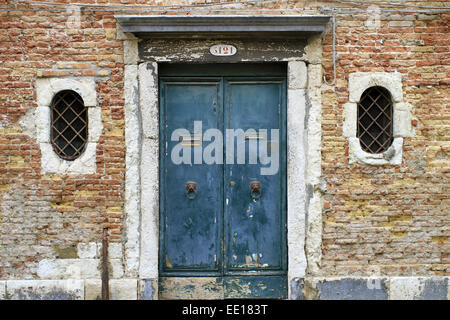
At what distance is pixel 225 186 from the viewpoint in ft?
16.2

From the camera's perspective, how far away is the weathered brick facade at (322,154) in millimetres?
4723

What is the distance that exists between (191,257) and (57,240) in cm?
142

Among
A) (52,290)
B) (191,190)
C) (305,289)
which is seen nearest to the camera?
(52,290)

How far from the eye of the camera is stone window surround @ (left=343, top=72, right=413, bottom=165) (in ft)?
15.6

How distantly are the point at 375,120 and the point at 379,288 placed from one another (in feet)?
5.81

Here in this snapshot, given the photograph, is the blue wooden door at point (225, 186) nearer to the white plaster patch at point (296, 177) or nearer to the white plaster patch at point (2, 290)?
the white plaster patch at point (296, 177)

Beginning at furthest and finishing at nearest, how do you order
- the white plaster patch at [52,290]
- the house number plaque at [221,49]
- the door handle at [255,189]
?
the door handle at [255,189] < the house number plaque at [221,49] < the white plaster patch at [52,290]

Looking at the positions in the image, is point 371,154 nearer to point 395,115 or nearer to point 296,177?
point 395,115

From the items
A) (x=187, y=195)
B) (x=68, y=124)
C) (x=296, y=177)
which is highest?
(x=68, y=124)

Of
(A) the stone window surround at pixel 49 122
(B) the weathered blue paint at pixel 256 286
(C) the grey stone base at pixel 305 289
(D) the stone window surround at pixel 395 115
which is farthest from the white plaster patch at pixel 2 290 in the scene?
(D) the stone window surround at pixel 395 115

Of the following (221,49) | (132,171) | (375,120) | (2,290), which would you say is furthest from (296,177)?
(2,290)

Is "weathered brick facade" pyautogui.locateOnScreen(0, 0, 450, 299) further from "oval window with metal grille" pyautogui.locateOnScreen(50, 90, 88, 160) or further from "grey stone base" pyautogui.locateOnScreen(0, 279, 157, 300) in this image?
"oval window with metal grille" pyautogui.locateOnScreen(50, 90, 88, 160)

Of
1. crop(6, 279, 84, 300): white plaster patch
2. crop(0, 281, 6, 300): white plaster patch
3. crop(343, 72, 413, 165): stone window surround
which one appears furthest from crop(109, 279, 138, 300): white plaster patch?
crop(343, 72, 413, 165): stone window surround

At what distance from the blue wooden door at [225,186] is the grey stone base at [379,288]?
0.43 metres
